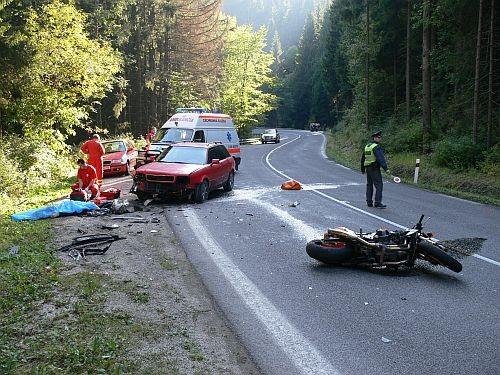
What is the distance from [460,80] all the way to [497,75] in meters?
2.48

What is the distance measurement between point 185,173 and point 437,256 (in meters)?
7.86

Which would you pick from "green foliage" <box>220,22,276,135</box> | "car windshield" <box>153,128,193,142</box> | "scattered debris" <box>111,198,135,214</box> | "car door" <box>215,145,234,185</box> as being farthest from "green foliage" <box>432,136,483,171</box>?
"green foliage" <box>220,22,276,135</box>

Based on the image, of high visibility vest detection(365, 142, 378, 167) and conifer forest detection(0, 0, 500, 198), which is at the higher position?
conifer forest detection(0, 0, 500, 198)

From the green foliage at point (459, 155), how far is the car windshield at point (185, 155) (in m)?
10.4

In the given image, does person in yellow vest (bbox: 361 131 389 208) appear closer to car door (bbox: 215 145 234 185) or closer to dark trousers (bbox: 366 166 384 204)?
dark trousers (bbox: 366 166 384 204)

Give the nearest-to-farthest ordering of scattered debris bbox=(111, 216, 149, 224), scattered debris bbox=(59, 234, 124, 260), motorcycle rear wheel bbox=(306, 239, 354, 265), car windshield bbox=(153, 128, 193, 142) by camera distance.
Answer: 1. motorcycle rear wheel bbox=(306, 239, 354, 265)
2. scattered debris bbox=(59, 234, 124, 260)
3. scattered debris bbox=(111, 216, 149, 224)
4. car windshield bbox=(153, 128, 193, 142)

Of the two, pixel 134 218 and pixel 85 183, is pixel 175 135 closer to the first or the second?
pixel 85 183

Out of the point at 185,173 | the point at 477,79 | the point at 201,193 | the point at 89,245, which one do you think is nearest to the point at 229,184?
the point at 201,193

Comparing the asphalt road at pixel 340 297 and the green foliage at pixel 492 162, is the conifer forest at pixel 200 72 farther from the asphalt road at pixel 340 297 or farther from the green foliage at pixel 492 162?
the asphalt road at pixel 340 297

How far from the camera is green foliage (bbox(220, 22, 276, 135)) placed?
58.9 meters

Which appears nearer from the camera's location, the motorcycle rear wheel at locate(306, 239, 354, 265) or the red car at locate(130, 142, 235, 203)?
the motorcycle rear wheel at locate(306, 239, 354, 265)

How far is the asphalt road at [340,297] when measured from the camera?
4695 millimetres

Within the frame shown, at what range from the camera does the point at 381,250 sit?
7332mm

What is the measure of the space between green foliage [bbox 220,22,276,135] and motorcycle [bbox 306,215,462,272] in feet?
164
